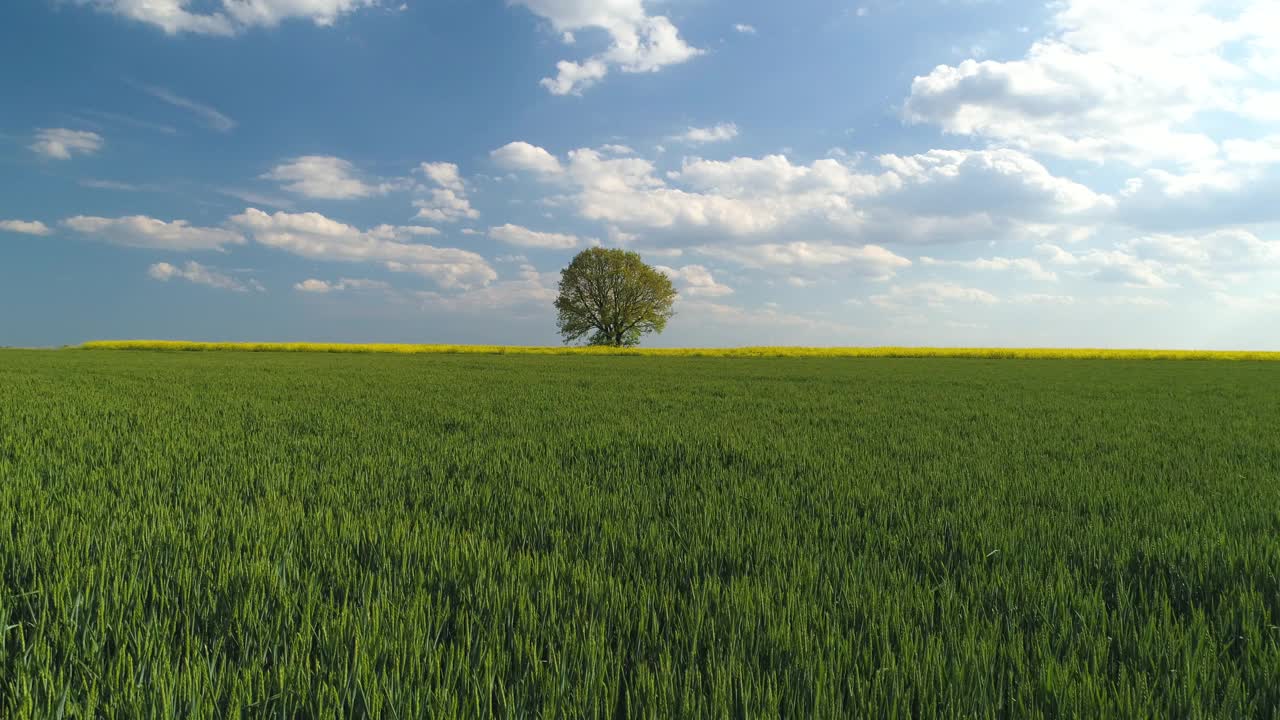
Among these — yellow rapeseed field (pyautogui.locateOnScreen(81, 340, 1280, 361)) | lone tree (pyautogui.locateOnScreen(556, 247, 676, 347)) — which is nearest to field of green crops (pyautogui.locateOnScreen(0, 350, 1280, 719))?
yellow rapeseed field (pyautogui.locateOnScreen(81, 340, 1280, 361))

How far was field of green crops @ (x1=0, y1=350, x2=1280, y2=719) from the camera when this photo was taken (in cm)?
201

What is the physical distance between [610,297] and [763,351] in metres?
20.9

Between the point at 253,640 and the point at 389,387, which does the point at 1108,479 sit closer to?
the point at 253,640

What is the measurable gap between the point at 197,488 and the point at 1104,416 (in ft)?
45.8

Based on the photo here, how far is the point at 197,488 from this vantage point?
4.77m

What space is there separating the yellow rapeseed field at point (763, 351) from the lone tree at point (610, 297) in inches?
354

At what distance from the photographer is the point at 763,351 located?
5291 centimetres

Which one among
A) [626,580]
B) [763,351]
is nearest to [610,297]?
[763,351]

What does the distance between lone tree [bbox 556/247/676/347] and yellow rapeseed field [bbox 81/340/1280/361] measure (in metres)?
8.99

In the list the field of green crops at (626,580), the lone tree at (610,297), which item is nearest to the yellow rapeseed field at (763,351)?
the lone tree at (610,297)

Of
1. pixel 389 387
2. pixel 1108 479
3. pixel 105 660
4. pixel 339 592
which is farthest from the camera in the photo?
pixel 389 387

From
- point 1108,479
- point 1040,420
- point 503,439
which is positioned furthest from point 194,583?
point 1040,420

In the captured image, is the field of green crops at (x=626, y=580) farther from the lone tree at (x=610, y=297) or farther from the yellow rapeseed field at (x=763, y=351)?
Answer: the lone tree at (x=610, y=297)

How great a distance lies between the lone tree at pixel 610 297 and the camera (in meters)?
67.8
